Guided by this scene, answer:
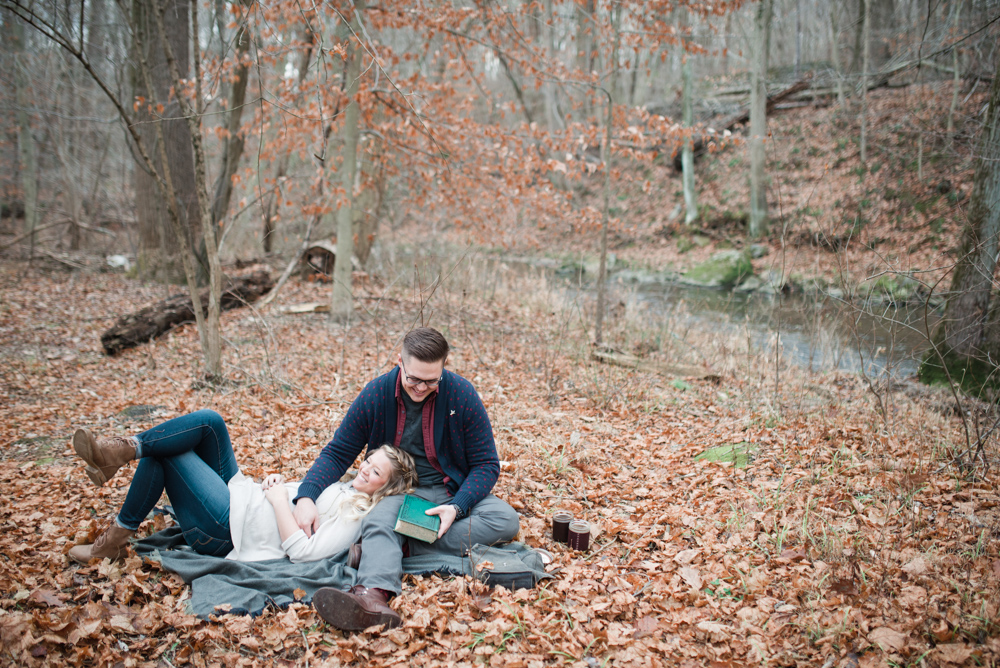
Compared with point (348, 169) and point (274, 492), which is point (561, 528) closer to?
point (274, 492)

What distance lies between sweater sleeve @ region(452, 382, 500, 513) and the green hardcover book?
0.23 meters

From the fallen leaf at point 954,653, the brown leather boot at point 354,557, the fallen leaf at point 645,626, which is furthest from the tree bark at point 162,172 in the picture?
the fallen leaf at point 954,653

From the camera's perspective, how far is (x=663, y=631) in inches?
100

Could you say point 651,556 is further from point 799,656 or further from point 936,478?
point 936,478

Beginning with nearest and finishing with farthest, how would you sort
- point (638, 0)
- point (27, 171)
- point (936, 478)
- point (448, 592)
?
1. point (448, 592)
2. point (936, 478)
3. point (638, 0)
4. point (27, 171)

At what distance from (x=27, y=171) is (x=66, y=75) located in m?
2.46

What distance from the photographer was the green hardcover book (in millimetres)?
2883

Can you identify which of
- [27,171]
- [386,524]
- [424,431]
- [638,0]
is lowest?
[386,524]

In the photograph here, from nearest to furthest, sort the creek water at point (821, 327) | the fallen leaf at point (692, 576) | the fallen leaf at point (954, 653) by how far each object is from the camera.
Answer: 1. the fallen leaf at point (954, 653)
2. the fallen leaf at point (692, 576)
3. the creek water at point (821, 327)

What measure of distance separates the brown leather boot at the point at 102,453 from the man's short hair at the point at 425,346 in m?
1.36

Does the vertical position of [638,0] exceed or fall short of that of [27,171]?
it exceeds it

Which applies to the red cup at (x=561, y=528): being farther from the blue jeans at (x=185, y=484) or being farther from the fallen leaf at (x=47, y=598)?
the fallen leaf at (x=47, y=598)

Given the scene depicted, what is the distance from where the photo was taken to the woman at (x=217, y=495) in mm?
2760

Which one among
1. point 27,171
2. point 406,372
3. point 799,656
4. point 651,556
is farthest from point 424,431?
point 27,171
